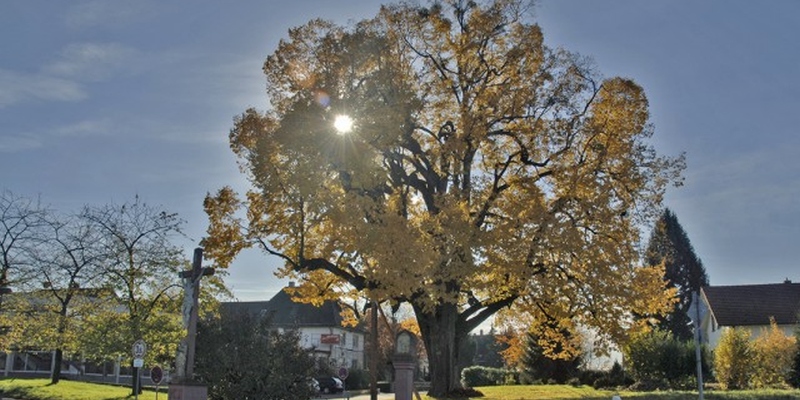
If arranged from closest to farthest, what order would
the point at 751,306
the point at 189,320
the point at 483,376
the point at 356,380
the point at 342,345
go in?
the point at 189,320, the point at 483,376, the point at 751,306, the point at 356,380, the point at 342,345

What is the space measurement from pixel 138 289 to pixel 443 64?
A: 14.5m

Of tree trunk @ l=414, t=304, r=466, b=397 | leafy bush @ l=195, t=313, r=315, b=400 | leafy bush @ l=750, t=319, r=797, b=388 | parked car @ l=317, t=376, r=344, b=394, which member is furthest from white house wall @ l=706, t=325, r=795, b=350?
leafy bush @ l=195, t=313, r=315, b=400

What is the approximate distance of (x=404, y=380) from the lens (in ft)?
67.4

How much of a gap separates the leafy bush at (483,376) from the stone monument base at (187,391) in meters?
36.4

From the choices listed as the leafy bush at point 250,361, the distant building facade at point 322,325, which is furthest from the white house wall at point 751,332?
the leafy bush at point 250,361

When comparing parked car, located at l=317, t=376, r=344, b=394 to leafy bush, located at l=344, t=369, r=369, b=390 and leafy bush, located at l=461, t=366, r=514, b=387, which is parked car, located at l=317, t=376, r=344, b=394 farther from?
leafy bush, located at l=461, t=366, r=514, b=387

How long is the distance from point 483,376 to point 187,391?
3844 cm

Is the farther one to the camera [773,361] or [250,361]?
Answer: [773,361]

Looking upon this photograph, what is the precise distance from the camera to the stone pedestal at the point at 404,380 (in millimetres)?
20484

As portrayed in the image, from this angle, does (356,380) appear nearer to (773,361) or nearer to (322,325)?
(322,325)

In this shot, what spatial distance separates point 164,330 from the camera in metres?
25.7

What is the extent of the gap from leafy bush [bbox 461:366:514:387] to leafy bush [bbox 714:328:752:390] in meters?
19.3

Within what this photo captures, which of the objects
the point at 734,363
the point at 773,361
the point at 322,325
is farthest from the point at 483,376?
the point at 773,361

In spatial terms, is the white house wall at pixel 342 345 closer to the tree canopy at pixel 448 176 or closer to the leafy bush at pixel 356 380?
the leafy bush at pixel 356 380
